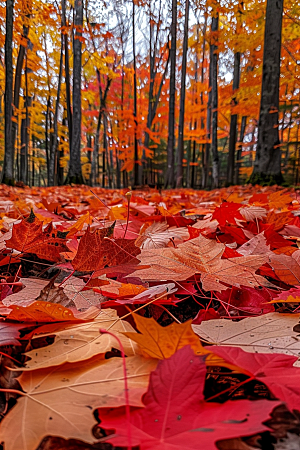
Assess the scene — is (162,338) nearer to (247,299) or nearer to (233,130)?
(247,299)

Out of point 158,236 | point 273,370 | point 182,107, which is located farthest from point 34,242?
point 182,107

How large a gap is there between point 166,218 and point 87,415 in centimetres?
104

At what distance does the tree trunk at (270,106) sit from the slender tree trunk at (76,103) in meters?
5.35

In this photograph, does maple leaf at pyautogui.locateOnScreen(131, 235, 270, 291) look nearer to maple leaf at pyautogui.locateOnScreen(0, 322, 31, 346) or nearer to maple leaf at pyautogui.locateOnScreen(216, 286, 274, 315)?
maple leaf at pyautogui.locateOnScreen(216, 286, 274, 315)

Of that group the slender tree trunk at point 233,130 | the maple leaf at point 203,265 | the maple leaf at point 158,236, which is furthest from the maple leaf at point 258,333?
the slender tree trunk at point 233,130

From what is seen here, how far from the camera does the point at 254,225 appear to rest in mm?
1144

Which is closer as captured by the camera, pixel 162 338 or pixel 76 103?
pixel 162 338

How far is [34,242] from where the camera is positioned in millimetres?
841

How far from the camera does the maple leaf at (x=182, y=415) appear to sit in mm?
260

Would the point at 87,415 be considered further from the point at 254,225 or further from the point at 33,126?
the point at 33,126

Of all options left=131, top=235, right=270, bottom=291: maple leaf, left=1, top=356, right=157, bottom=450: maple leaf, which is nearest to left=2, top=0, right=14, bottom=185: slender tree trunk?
left=131, top=235, right=270, bottom=291: maple leaf

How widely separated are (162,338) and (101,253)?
1.19 feet

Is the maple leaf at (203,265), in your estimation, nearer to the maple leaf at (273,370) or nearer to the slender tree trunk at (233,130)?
the maple leaf at (273,370)

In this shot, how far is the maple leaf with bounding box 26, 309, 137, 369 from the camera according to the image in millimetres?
391
